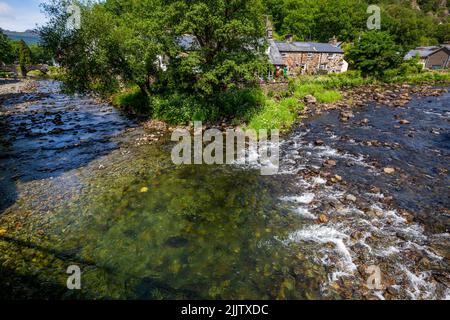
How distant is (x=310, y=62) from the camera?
197 feet

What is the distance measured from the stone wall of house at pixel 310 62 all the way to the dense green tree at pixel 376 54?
9859mm

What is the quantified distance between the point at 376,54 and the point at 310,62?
1610cm

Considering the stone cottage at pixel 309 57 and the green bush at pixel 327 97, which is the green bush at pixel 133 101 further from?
the stone cottage at pixel 309 57

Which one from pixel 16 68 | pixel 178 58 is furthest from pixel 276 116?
pixel 16 68

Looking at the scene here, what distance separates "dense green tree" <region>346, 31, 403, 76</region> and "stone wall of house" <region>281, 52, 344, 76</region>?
986 centimetres

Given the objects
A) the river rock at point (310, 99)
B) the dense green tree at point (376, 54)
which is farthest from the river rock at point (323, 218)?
the dense green tree at point (376, 54)

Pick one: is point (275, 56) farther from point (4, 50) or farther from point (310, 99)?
point (4, 50)

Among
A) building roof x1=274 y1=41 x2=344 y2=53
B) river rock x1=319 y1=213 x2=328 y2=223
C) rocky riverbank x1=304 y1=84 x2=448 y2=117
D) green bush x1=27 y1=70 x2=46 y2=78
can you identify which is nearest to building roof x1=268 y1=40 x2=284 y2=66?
building roof x1=274 y1=41 x2=344 y2=53

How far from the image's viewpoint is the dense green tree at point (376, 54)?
4569 cm
